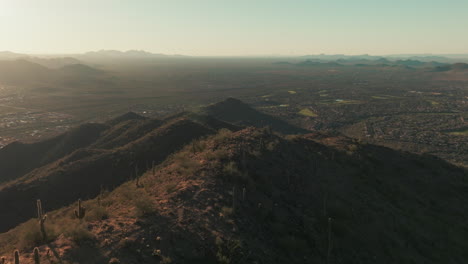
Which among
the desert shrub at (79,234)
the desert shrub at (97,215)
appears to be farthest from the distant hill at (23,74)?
the desert shrub at (79,234)

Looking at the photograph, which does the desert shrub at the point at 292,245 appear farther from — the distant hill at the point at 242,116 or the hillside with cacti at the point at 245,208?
the distant hill at the point at 242,116

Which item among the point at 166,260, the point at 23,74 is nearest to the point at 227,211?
the point at 166,260

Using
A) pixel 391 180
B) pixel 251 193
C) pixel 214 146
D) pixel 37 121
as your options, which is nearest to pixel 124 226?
pixel 251 193

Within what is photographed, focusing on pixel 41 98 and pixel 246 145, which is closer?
pixel 246 145

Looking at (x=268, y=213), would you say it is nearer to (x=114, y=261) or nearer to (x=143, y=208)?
(x=143, y=208)

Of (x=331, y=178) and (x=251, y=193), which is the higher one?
(x=251, y=193)

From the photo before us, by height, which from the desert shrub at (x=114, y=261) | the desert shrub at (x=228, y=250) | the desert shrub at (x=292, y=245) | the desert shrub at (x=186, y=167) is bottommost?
the desert shrub at (x=292, y=245)

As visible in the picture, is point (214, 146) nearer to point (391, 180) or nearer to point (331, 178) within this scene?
point (331, 178)

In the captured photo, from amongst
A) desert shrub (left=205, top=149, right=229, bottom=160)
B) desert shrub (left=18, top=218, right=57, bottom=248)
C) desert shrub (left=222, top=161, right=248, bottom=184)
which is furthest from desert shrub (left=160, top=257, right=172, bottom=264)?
desert shrub (left=205, top=149, right=229, bottom=160)
